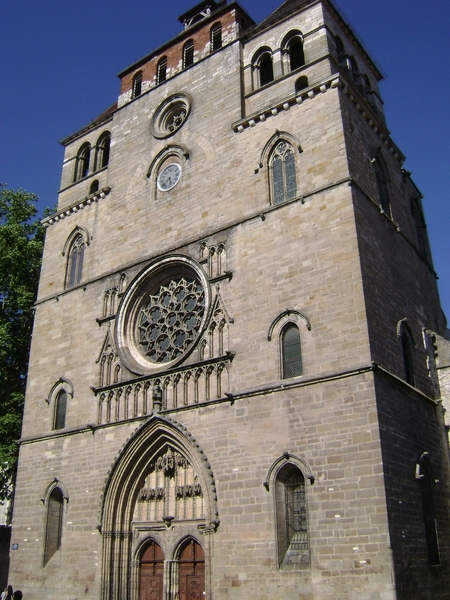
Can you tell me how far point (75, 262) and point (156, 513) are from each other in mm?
9224

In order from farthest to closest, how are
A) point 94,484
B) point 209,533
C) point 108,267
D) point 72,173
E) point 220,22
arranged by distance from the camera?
point 72,173 < point 220,22 < point 108,267 < point 94,484 < point 209,533

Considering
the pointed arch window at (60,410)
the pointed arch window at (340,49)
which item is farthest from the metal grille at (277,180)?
the pointed arch window at (60,410)

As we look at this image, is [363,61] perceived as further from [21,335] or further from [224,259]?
[21,335]

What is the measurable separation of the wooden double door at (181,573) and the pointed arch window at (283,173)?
901 centimetres

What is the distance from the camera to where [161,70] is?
22.7 meters

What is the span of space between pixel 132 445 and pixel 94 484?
1567 millimetres

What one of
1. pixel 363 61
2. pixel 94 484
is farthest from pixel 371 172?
pixel 94 484

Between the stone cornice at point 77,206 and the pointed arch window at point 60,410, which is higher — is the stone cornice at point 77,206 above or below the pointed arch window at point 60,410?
above

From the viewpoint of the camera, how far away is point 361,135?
1739 centimetres

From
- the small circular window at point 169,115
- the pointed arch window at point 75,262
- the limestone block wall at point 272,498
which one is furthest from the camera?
the pointed arch window at point 75,262

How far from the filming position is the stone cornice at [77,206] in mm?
21406

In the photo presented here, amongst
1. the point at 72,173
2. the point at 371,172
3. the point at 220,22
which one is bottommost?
the point at 371,172

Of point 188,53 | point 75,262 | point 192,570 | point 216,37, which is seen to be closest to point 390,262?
point 192,570

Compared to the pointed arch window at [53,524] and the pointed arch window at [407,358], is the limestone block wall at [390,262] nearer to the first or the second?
the pointed arch window at [407,358]
